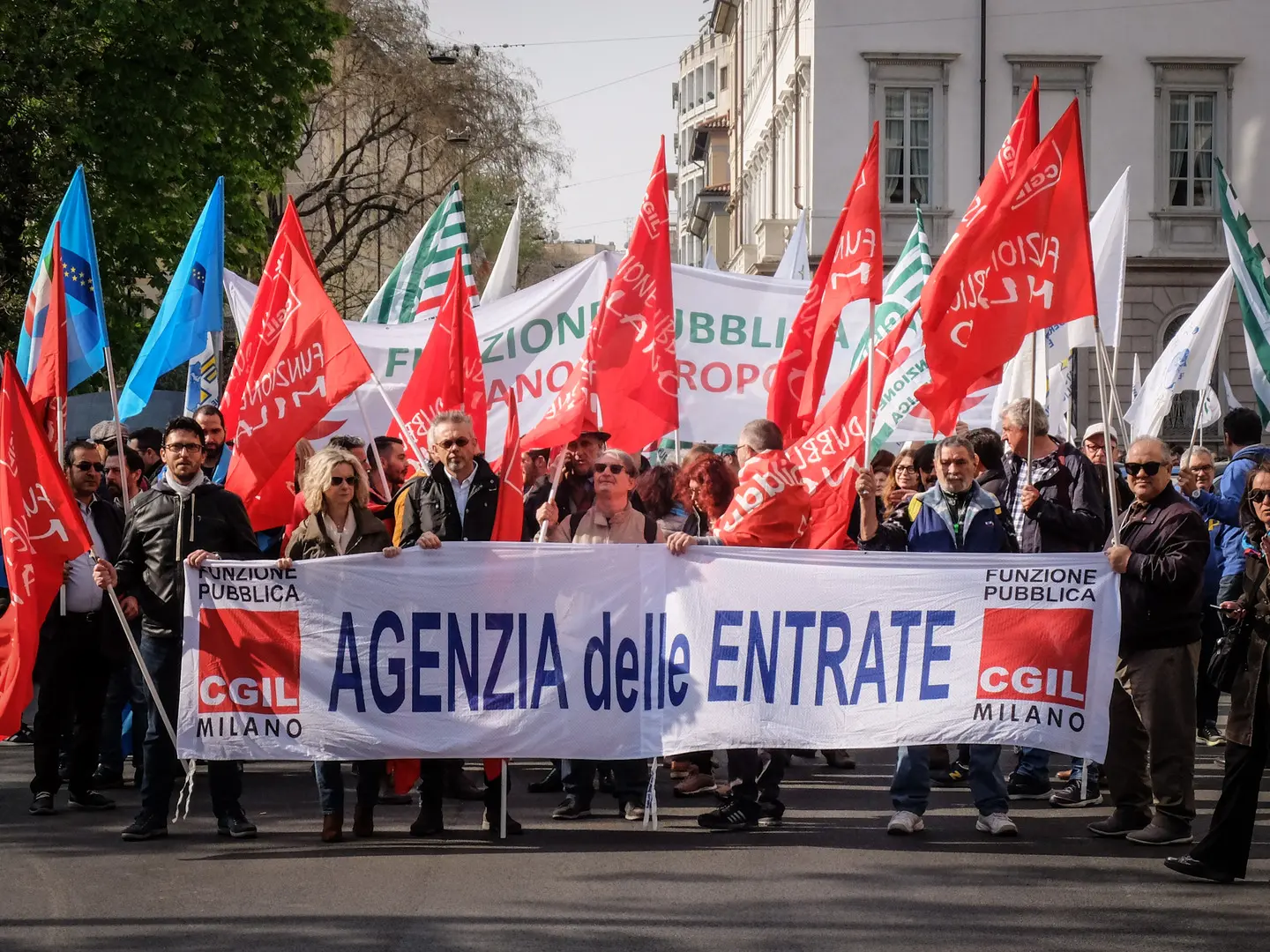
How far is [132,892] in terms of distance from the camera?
7070mm

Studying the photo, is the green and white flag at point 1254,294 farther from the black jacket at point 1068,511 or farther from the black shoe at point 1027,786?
the black shoe at point 1027,786

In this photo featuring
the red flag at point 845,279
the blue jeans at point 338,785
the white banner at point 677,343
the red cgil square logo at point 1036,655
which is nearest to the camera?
the red cgil square logo at point 1036,655

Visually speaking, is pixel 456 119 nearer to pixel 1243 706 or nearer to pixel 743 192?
pixel 743 192

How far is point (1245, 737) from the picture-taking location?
23.4 ft

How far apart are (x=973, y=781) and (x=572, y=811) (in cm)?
196

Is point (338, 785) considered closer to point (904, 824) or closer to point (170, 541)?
point (170, 541)

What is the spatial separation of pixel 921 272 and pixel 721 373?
5.43 ft

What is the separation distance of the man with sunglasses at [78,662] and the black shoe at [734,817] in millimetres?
3144

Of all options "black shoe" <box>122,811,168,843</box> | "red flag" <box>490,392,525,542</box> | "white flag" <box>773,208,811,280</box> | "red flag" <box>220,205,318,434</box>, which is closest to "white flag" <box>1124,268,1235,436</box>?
"white flag" <box>773,208,811,280</box>

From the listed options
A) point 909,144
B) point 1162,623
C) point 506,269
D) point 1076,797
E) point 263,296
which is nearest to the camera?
point 1162,623

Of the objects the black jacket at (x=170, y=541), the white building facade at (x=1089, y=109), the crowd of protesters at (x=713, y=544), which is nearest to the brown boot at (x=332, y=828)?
the crowd of protesters at (x=713, y=544)

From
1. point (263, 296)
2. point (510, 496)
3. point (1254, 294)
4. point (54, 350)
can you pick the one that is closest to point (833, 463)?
point (510, 496)

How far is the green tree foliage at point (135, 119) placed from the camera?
2236 cm

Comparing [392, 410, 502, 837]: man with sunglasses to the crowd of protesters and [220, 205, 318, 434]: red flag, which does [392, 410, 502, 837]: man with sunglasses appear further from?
[220, 205, 318, 434]: red flag
